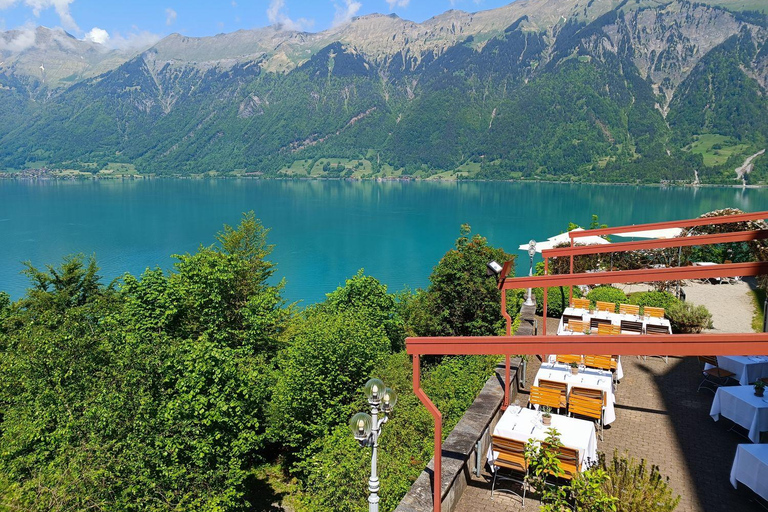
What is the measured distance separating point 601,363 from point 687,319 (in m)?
6.44

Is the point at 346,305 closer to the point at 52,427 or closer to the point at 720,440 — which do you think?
the point at 52,427

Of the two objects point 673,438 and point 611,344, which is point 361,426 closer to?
point 611,344

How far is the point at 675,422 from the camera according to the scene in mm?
9250

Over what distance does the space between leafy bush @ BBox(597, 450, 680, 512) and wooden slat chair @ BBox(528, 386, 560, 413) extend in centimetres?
250

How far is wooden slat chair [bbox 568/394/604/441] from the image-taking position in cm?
875

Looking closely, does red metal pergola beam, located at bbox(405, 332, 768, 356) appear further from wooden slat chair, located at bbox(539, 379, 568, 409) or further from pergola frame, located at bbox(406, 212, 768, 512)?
wooden slat chair, located at bbox(539, 379, 568, 409)

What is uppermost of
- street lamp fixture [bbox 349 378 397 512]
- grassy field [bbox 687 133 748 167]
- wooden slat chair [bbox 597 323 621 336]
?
grassy field [bbox 687 133 748 167]

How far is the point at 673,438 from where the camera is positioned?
8.69 metres

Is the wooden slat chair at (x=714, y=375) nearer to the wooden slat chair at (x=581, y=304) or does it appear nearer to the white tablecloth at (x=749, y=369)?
the white tablecloth at (x=749, y=369)

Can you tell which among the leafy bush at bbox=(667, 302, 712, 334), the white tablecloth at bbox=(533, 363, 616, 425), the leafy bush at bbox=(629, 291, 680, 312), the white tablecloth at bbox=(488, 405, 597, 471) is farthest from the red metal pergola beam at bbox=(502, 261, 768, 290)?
the leafy bush at bbox=(629, 291, 680, 312)

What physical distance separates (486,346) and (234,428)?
9.26 metres

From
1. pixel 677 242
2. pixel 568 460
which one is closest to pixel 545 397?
pixel 568 460

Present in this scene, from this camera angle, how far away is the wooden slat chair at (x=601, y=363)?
1056 cm

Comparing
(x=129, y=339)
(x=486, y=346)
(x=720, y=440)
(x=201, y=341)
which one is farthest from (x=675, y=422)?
(x=129, y=339)
